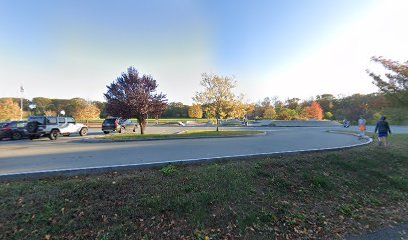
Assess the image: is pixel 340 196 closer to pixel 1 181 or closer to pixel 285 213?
pixel 285 213

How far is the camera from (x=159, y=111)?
49.1 ft

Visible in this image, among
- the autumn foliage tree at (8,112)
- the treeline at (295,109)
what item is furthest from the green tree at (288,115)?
the autumn foliage tree at (8,112)

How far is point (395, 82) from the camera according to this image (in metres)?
8.67

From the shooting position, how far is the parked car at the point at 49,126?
1347 cm

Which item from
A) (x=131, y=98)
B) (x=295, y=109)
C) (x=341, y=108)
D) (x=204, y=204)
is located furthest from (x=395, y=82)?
(x=341, y=108)

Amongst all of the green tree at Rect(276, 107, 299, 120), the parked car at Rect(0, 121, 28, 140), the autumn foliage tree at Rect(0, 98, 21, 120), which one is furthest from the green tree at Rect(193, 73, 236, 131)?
the autumn foliage tree at Rect(0, 98, 21, 120)

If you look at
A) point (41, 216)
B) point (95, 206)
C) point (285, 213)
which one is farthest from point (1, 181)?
point (285, 213)

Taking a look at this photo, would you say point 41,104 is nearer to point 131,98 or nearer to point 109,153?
point 131,98

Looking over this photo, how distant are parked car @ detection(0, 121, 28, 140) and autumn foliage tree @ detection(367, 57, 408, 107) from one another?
70.8 ft

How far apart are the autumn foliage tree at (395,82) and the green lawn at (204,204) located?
470 centimetres

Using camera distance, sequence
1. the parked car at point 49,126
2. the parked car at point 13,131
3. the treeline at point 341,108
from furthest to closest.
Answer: the parked car at point 13,131, the parked car at point 49,126, the treeline at point 341,108

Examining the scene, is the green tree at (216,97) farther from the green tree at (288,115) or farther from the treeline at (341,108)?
the green tree at (288,115)

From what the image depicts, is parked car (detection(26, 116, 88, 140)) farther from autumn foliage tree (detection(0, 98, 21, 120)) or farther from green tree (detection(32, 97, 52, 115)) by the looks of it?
green tree (detection(32, 97, 52, 115))

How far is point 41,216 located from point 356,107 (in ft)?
182
